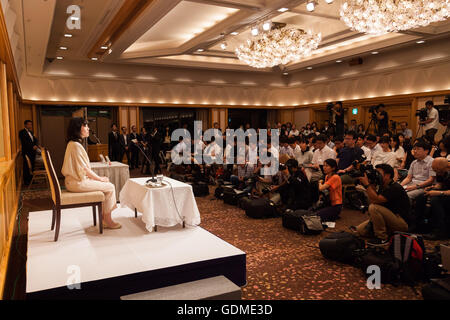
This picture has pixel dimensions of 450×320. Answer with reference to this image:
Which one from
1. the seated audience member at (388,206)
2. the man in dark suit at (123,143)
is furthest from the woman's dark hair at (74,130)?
the man in dark suit at (123,143)

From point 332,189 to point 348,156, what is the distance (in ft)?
5.13

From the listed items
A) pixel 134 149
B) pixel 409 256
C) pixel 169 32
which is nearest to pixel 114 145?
pixel 134 149

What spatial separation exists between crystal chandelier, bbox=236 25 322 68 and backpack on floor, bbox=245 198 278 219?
14.6 ft

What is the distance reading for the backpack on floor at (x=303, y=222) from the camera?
4.63m

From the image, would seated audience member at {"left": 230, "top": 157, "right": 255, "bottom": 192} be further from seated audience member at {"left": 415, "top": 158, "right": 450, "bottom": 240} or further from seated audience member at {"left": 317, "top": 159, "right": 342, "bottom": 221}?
seated audience member at {"left": 415, "top": 158, "right": 450, "bottom": 240}

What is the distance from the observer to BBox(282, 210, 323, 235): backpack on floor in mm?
4633

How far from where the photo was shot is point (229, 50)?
461 inches

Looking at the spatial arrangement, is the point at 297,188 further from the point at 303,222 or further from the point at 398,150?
the point at 398,150

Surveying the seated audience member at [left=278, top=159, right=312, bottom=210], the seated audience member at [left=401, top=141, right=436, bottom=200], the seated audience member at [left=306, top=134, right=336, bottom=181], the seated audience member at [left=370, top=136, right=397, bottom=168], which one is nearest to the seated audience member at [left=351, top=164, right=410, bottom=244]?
the seated audience member at [left=401, top=141, right=436, bottom=200]

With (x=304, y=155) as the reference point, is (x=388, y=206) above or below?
below

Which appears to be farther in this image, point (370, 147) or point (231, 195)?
point (370, 147)

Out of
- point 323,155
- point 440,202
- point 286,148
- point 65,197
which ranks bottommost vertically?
point 440,202

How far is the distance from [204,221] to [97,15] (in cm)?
449

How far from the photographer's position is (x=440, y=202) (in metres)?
4.43
